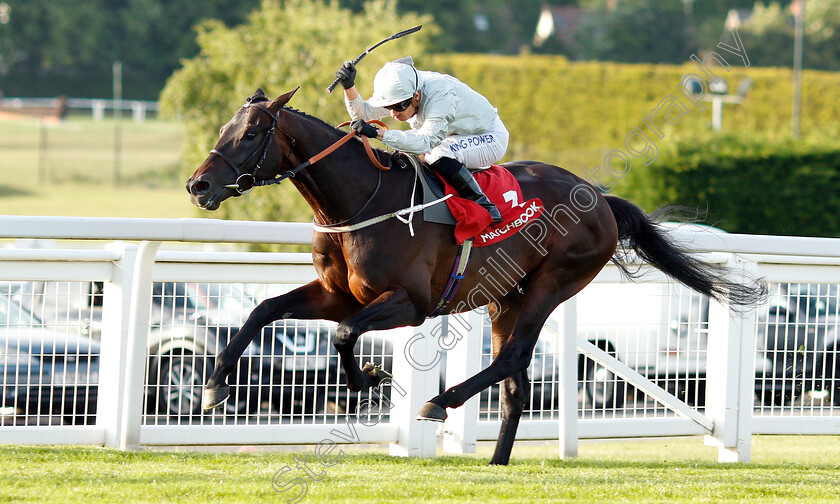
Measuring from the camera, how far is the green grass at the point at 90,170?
25.3m

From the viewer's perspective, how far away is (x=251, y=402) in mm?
5355

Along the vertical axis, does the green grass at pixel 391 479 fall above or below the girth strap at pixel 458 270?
below

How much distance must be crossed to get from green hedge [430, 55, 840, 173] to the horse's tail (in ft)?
85.3

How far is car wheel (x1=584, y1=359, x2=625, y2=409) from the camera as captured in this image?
5.85 meters

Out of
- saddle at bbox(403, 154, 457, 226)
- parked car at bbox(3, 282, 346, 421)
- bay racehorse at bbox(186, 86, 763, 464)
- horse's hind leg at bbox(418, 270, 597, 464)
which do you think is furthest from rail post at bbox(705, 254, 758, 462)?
parked car at bbox(3, 282, 346, 421)

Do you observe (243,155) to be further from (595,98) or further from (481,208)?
(595,98)

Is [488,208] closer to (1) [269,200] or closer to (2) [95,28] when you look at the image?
(1) [269,200]

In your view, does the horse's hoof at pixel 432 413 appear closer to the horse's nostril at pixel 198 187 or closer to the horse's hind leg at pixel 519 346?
the horse's hind leg at pixel 519 346

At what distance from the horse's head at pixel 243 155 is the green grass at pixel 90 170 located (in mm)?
18917

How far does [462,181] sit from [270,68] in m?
14.4

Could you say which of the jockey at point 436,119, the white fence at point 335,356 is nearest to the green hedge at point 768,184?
the white fence at point 335,356

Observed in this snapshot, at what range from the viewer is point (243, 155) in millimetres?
4258

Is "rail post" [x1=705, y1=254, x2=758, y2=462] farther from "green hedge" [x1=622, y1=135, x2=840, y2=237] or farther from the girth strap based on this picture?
"green hedge" [x1=622, y1=135, x2=840, y2=237]

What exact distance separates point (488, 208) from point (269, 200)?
41.5 ft
